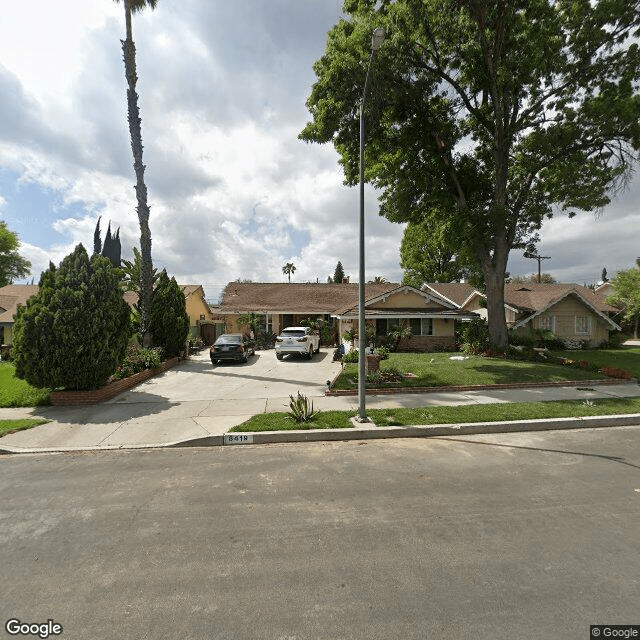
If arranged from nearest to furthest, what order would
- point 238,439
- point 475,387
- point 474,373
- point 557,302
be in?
point 238,439
point 475,387
point 474,373
point 557,302

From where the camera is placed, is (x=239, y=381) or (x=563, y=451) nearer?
(x=563, y=451)

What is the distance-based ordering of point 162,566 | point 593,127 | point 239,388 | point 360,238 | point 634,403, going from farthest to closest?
1. point 593,127
2. point 239,388
3. point 634,403
4. point 360,238
5. point 162,566

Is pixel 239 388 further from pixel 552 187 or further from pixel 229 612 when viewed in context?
pixel 552 187

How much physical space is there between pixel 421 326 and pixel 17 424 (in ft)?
65.3

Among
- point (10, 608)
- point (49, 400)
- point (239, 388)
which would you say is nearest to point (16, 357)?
point (49, 400)

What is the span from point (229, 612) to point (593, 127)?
21818 millimetres

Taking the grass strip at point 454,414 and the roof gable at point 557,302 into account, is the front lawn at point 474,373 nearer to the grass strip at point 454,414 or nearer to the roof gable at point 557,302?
the grass strip at point 454,414

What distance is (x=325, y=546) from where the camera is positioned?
3.64m

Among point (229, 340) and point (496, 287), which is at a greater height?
point (496, 287)

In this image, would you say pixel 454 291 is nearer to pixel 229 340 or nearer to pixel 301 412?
pixel 229 340

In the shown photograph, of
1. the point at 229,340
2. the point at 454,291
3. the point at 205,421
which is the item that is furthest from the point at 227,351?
the point at 454,291

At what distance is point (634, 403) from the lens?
364 inches

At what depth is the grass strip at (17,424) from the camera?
299 inches

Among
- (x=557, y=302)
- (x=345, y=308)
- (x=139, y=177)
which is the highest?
(x=139, y=177)
